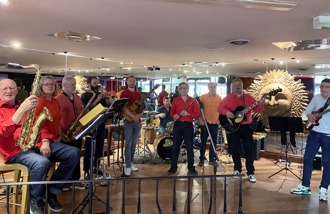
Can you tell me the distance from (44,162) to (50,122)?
58 centimetres

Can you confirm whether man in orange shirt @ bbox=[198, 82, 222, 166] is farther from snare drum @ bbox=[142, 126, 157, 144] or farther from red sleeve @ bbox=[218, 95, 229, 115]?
snare drum @ bbox=[142, 126, 157, 144]

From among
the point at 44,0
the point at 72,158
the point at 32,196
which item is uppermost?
the point at 44,0

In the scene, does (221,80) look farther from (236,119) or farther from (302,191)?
(302,191)

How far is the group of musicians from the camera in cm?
277

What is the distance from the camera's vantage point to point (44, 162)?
279 cm

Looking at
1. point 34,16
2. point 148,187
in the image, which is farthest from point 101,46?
point 148,187

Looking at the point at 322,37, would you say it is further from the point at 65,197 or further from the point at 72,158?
the point at 65,197

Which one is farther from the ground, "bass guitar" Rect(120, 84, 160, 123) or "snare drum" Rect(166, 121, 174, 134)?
"bass guitar" Rect(120, 84, 160, 123)

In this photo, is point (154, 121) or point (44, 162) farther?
point (154, 121)

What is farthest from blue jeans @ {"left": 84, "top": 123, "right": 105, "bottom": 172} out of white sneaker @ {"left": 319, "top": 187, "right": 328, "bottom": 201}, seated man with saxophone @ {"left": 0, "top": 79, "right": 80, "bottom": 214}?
white sneaker @ {"left": 319, "top": 187, "right": 328, "bottom": 201}

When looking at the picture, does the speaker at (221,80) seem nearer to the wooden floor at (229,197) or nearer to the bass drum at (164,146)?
the bass drum at (164,146)

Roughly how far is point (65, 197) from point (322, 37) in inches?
175

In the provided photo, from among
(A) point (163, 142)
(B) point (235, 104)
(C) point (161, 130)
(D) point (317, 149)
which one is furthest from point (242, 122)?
(C) point (161, 130)

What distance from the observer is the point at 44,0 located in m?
2.94
